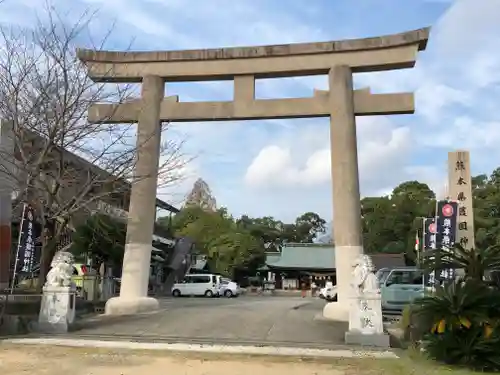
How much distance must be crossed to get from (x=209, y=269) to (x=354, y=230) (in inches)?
1222

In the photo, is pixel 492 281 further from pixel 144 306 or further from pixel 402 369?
pixel 144 306

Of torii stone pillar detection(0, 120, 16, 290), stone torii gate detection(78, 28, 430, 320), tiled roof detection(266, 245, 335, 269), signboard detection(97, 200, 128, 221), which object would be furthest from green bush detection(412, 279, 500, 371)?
tiled roof detection(266, 245, 335, 269)

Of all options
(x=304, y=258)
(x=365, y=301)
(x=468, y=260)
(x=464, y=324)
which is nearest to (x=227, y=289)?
(x=304, y=258)

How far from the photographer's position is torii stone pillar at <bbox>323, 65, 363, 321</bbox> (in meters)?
13.9

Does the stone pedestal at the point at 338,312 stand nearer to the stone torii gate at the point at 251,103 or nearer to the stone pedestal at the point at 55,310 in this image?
the stone torii gate at the point at 251,103

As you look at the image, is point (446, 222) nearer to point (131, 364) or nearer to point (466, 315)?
point (466, 315)

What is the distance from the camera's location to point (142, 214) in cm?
1498

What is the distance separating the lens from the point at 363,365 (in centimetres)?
844

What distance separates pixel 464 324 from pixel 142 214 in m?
9.35

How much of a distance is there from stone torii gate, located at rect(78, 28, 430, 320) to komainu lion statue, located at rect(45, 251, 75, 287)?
2.54 metres

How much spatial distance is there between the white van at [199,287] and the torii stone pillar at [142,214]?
58.5ft

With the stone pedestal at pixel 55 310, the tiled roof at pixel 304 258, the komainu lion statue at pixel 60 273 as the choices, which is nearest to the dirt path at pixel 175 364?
the stone pedestal at pixel 55 310

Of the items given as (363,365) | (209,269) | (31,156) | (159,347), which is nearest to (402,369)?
→ (363,365)

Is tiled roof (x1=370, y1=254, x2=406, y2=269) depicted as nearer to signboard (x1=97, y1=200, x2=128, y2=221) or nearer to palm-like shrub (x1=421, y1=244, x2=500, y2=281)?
signboard (x1=97, y1=200, x2=128, y2=221)
